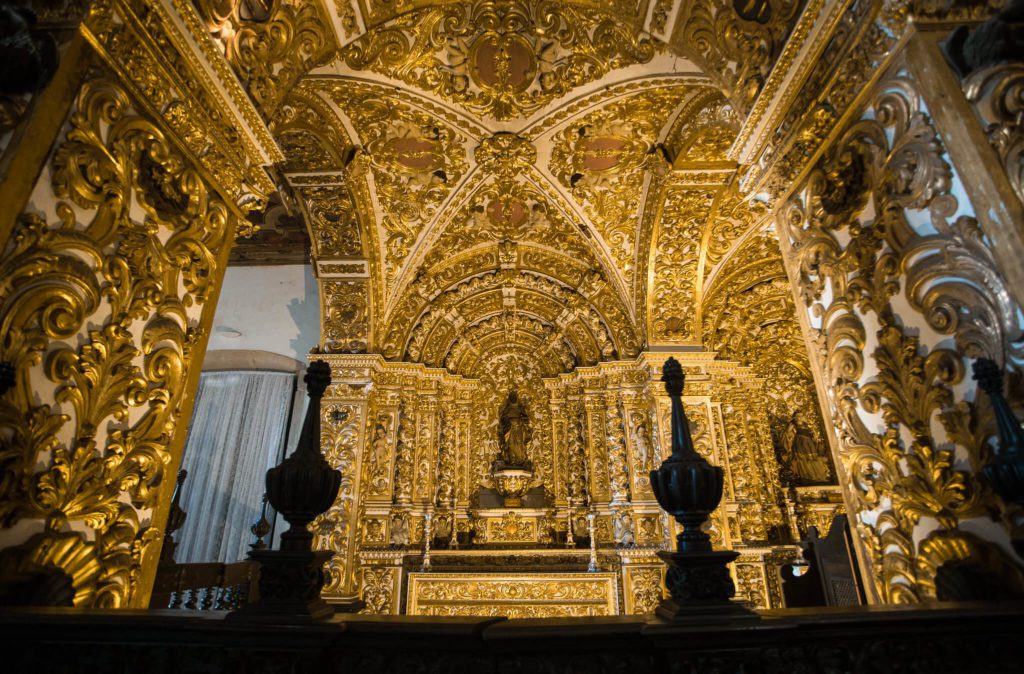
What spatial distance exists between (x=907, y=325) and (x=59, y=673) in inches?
136

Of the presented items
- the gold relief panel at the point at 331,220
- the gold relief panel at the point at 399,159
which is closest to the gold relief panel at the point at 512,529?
the gold relief panel at the point at 399,159

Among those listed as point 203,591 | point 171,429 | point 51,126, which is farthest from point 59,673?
point 203,591

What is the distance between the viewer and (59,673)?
1521mm

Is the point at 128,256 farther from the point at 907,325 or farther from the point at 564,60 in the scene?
the point at 564,60

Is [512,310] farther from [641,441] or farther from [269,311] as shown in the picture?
[269,311]

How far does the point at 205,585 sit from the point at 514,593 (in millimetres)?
3995

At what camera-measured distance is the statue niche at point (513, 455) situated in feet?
27.0

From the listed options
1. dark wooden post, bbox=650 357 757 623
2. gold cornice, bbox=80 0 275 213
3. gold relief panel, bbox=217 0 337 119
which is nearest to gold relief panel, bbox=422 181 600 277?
gold relief panel, bbox=217 0 337 119

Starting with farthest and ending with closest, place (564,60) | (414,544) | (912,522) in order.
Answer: (414,544) → (564,60) → (912,522)

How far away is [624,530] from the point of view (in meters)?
7.18

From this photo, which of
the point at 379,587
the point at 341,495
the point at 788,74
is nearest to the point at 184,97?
the point at 788,74

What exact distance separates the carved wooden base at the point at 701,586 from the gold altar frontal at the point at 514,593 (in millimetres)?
5795

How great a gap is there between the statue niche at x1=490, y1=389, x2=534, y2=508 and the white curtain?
3.82 meters

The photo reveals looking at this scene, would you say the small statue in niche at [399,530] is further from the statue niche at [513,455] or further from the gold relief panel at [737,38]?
the gold relief panel at [737,38]
